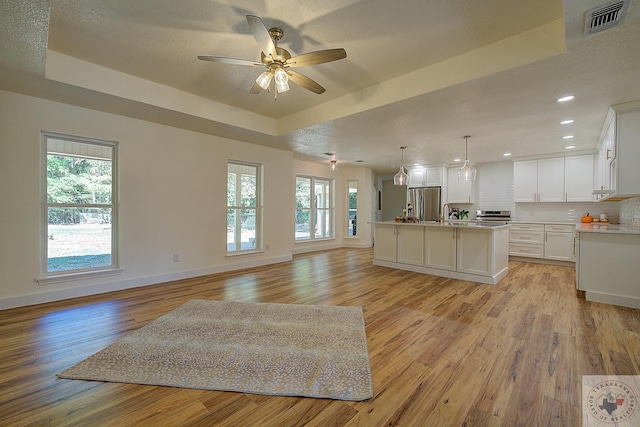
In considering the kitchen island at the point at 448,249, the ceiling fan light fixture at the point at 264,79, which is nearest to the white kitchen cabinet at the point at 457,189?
the kitchen island at the point at 448,249

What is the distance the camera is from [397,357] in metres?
2.16

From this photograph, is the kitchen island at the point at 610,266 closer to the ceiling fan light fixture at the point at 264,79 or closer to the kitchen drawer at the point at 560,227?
the kitchen drawer at the point at 560,227

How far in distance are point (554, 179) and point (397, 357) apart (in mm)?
6306

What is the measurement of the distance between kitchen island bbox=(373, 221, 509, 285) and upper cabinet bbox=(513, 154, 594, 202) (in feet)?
7.07

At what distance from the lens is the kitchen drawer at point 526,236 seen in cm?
593

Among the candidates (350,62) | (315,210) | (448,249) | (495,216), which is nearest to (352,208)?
(315,210)

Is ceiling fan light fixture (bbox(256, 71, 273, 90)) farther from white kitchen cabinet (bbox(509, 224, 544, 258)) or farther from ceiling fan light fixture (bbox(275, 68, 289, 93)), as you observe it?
white kitchen cabinet (bbox(509, 224, 544, 258))

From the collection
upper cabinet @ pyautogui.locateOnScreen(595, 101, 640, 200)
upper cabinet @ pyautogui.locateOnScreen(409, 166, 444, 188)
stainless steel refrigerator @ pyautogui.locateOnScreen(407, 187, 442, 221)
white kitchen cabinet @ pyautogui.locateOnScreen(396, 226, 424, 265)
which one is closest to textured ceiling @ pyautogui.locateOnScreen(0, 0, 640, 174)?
upper cabinet @ pyautogui.locateOnScreen(595, 101, 640, 200)

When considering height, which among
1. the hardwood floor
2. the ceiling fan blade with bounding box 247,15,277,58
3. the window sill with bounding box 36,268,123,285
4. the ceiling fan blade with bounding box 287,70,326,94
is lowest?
the hardwood floor

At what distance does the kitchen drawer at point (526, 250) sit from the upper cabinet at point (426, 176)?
7.85ft

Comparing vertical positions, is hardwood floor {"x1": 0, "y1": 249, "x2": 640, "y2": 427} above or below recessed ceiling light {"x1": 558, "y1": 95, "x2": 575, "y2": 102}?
below

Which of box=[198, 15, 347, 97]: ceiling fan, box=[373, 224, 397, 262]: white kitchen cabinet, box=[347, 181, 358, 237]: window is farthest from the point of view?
box=[347, 181, 358, 237]: window

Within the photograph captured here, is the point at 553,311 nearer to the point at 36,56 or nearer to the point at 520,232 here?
the point at 520,232

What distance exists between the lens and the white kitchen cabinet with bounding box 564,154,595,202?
18.2ft
